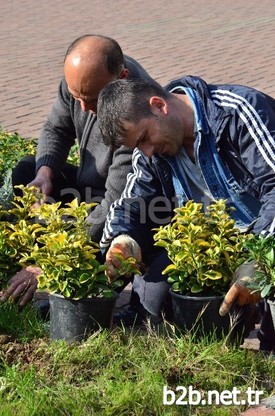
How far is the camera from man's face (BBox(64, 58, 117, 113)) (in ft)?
16.6

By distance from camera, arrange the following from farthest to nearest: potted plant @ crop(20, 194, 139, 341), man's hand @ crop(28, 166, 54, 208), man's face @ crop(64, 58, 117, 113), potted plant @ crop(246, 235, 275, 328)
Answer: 1. man's hand @ crop(28, 166, 54, 208)
2. man's face @ crop(64, 58, 117, 113)
3. potted plant @ crop(20, 194, 139, 341)
4. potted plant @ crop(246, 235, 275, 328)

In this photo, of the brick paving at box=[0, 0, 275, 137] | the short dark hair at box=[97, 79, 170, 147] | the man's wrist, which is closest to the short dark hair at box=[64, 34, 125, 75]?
the short dark hair at box=[97, 79, 170, 147]

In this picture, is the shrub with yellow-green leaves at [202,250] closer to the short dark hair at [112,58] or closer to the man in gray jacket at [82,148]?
the man in gray jacket at [82,148]

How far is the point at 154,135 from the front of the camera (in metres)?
4.37

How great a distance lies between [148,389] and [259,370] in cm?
53

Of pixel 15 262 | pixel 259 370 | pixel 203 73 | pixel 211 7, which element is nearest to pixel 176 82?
pixel 15 262

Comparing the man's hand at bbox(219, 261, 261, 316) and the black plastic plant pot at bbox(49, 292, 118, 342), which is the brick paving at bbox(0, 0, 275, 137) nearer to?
the black plastic plant pot at bbox(49, 292, 118, 342)

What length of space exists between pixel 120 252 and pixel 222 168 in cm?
61

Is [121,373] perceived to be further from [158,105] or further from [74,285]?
[158,105]

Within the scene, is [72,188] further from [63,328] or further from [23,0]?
[23,0]

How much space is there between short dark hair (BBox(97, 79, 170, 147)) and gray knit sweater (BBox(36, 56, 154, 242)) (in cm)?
87

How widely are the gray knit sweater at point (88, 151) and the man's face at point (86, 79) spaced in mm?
229

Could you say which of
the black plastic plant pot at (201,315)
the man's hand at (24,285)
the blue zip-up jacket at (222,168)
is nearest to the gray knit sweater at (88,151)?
the blue zip-up jacket at (222,168)

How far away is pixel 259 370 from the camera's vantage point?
4.06 m
